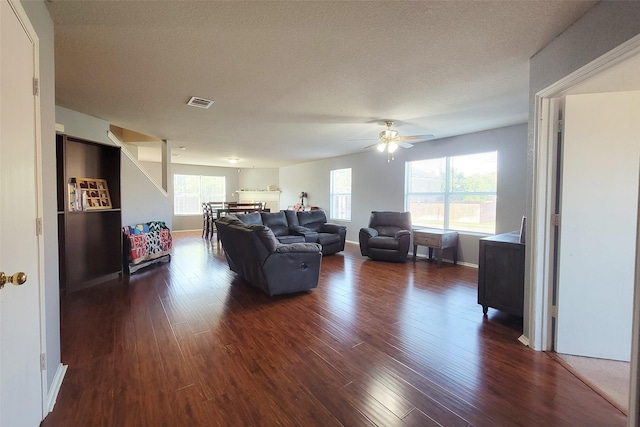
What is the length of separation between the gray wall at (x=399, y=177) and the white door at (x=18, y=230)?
18.5 feet

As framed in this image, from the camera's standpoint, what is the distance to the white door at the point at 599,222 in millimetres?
2137

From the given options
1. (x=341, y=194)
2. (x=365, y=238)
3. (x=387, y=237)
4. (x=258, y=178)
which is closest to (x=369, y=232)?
(x=365, y=238)

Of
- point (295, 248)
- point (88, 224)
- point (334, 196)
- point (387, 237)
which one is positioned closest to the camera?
point (295, 248)

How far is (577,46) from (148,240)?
5.72 m

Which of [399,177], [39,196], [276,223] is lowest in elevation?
[276,223]

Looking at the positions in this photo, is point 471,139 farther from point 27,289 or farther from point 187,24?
point 27,289

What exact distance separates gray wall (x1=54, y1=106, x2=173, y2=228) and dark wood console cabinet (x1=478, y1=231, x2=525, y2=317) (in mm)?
5068

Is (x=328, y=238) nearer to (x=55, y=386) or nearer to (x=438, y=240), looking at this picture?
(x=438, y=240)

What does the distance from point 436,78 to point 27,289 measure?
3449 mm

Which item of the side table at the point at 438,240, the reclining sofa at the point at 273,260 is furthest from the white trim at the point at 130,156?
the side table at the point at 438,240

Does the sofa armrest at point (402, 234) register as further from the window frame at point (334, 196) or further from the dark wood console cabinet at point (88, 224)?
the dark wood console cabinet at point (88, 224)

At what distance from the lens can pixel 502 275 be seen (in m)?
2.83

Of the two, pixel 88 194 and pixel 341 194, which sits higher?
pixel 341 194

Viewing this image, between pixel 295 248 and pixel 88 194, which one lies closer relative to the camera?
pixel 295 248
